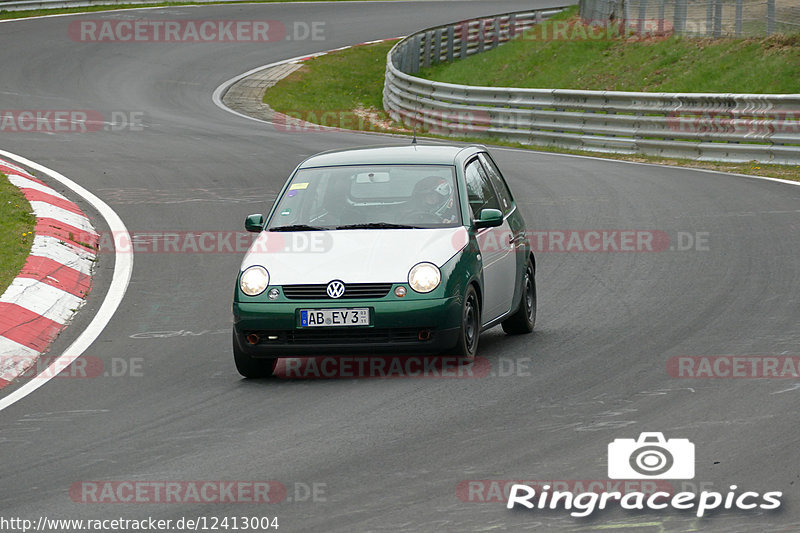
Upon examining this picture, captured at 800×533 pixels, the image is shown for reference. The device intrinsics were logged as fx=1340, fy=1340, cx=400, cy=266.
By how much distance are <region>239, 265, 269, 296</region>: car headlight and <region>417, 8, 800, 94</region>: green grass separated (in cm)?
1876

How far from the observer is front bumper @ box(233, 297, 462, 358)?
29.0ft

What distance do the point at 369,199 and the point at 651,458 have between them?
12.7ft

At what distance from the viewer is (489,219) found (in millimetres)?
9711

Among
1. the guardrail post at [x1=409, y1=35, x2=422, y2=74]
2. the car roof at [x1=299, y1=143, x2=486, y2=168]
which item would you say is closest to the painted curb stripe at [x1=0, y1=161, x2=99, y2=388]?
the car roof at [x1=299, y1=143, x2=486, y2=168]

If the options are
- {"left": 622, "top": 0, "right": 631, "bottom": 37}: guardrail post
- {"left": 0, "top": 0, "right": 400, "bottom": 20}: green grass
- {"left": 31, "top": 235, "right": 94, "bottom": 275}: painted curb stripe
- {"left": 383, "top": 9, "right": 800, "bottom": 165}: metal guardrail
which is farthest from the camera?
{"left": 0, "top": 0, "right": 400, "bottom": 20}: green grass

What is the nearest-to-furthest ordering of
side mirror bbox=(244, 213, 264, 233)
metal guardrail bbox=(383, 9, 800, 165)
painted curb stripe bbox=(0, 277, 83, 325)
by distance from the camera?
side mirror bbox=(244, 213, 264, 233), painted curb stripe bbox=(0, 277, 83, 325), metal guardrail bbox=(383, 9, 800, 165)

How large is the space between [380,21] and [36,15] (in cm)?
1230

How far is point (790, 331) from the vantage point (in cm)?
988

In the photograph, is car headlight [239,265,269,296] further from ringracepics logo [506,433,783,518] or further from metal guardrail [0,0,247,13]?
metal guardrail [0,0,247,13]

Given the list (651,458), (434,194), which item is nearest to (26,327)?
(434,194)

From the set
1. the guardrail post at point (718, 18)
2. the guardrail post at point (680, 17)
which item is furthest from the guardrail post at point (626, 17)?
the guardrail post at point (718, 18)

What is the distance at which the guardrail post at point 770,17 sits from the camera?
28.3m

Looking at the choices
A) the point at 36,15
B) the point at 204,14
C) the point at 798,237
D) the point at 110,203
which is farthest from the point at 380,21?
the point at 798,237

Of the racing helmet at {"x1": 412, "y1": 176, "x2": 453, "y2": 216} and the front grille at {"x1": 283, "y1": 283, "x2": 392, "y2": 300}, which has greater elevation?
the racing helmet at {"x1": 412, "y1": 176, "x2": 453, "y2": 216}
